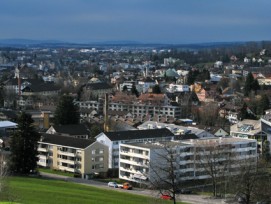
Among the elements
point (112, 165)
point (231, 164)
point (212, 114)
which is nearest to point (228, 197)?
point (231, 164)

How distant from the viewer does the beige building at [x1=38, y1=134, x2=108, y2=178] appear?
33188 millimetres

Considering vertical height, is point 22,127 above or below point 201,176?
above

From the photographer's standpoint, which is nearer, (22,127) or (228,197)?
(228,197)

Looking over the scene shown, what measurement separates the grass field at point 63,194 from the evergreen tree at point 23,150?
207cm

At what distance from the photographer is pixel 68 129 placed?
4131cm

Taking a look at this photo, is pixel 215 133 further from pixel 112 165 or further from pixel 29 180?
pixel 29 180

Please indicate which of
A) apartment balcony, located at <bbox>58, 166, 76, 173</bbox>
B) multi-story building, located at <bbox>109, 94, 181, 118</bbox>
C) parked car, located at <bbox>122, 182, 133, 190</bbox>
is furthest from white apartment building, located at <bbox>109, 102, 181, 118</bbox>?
parked car, located at <bbox>122, 182, 133, 190</bbox>

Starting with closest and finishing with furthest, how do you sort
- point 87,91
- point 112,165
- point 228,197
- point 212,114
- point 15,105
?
point 228,197 < point 112,165 < point 212,114 < point 15,105 < point 87,91

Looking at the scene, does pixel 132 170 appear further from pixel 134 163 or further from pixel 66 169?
pixel 66 169

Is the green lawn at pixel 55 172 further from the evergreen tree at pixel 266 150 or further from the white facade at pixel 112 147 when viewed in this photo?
the evergreen tree at pixel 266 150

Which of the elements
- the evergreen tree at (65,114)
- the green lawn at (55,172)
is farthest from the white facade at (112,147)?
the evergreen tree at (65,114)

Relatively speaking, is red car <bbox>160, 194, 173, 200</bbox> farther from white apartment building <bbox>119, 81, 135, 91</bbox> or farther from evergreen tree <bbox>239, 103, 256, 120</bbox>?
white apartment building <bbox>119, 81, 135, 91</bbox>

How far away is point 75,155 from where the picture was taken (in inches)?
1323

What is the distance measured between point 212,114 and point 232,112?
3.69m
